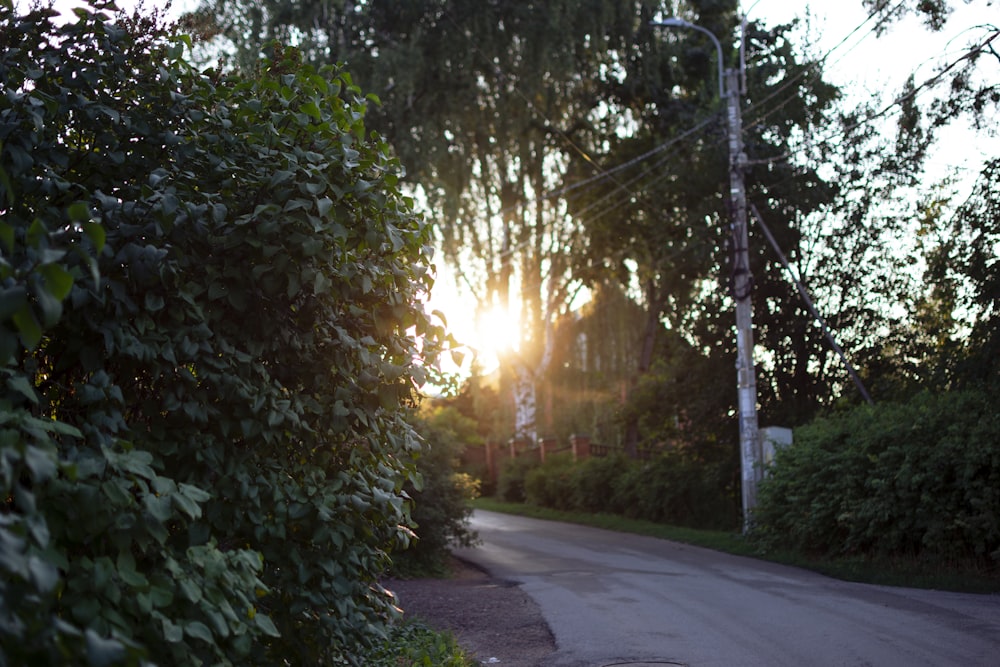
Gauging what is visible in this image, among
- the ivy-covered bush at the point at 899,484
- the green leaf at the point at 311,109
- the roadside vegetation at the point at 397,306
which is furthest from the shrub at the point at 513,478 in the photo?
the green leaf at the point at 311,109

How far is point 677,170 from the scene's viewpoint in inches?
1067

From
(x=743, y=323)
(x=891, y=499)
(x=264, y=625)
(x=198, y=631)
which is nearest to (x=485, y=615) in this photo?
(x=891, y=499)

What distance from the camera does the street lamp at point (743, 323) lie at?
19.5 metres

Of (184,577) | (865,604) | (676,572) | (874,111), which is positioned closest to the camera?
(184,577)

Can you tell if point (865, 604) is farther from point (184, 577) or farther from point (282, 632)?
point (184, 577)

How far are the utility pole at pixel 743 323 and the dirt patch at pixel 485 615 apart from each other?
7.22 m

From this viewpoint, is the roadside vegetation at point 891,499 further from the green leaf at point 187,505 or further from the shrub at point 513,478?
the shrub at point 513,478

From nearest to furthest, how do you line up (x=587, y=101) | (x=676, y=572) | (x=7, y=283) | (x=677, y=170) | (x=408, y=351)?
(x=7, y=283), (x=408, y=351), (x=676, y=572), (x=677, y=170), (x=587, y=101)

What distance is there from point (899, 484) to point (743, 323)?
6478mm

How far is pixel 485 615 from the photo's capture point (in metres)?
10.7

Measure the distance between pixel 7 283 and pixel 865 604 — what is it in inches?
397

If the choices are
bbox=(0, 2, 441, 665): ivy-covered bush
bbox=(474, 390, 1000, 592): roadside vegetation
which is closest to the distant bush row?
bbox=(474, 390, 1000, 592): roadside vegetation

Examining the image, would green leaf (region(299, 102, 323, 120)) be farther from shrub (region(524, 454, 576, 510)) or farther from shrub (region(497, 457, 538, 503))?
shrub (region(497, 457, 538, 503))

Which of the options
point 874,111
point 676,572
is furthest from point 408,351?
point 874,111
